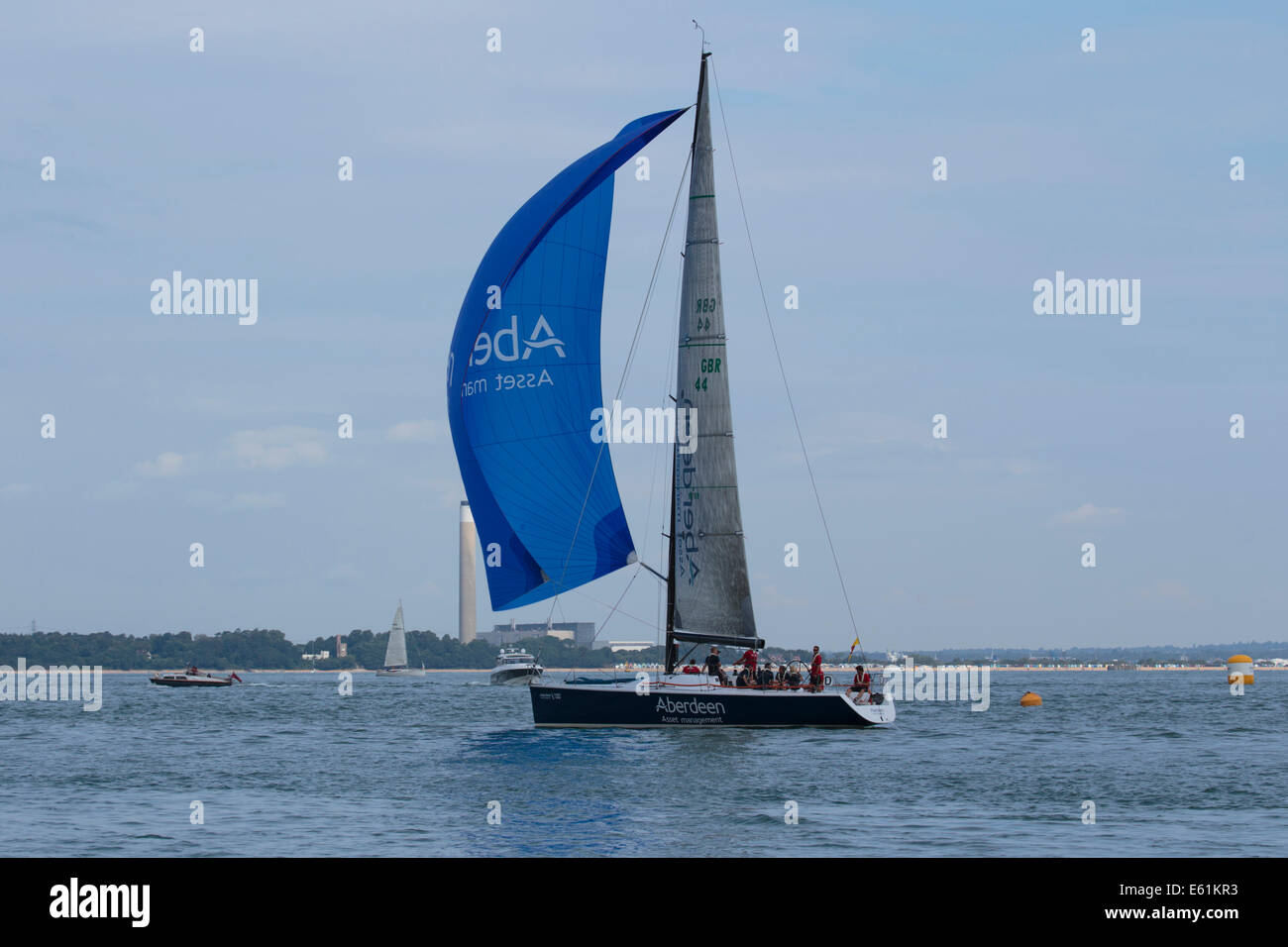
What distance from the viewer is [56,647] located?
18200 centimetres

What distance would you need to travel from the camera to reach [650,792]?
2509cm

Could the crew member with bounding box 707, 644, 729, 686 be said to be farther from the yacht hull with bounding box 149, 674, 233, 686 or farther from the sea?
the yacht hull with bounding box 149, 674, 233, 686

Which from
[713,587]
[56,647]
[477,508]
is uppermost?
[477,508]

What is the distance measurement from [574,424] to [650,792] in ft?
42.7

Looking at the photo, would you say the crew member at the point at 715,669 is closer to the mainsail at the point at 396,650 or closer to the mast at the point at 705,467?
the mast at the point at 705,467

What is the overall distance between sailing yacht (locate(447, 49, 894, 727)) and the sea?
3930mm

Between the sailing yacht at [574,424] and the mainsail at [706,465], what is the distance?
0.12 ft

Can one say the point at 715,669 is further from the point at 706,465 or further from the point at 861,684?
the point at 706,465

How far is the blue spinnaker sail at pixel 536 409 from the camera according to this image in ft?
116

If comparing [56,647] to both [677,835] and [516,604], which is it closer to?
[516,604]

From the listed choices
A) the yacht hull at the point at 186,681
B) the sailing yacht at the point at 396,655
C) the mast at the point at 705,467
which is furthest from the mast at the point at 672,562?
the sailing yacht at the point at 396,655

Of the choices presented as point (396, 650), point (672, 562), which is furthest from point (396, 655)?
point (672, 562)
